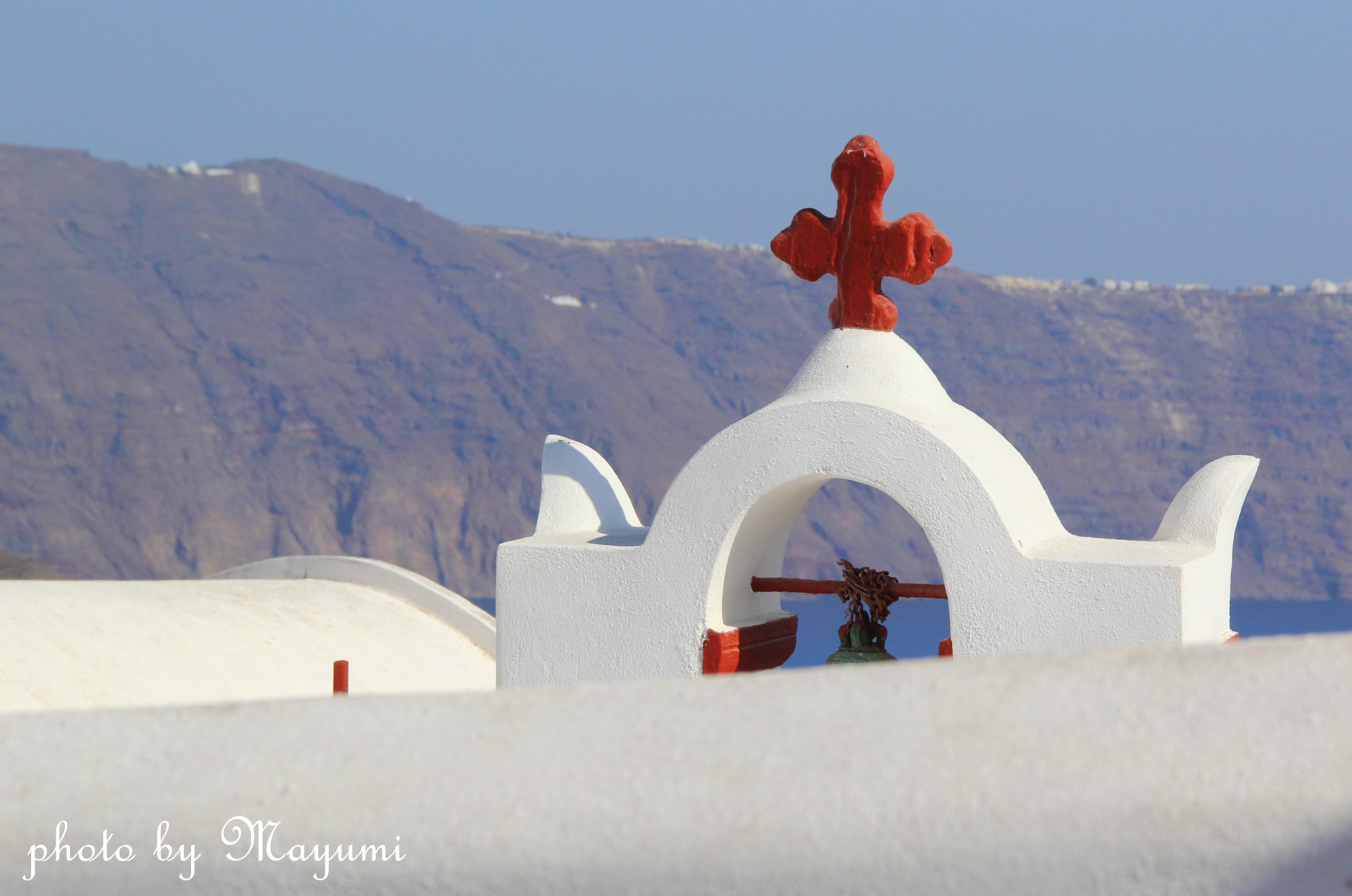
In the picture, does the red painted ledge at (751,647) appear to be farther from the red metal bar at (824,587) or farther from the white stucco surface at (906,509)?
the red metal bar at (824,587)

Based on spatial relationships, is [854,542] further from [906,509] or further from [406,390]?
[906,509]

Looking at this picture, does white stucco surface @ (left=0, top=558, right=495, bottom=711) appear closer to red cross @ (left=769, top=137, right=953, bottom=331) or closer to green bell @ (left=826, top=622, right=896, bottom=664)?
green bell @ (left=826, top=622, right=896, bottom=664)

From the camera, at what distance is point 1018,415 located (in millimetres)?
96562

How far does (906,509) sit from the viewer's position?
5660 mm

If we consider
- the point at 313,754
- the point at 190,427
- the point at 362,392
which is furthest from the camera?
the point at 362,392

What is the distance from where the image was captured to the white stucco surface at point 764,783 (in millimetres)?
2643

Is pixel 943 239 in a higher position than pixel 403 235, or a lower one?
lower

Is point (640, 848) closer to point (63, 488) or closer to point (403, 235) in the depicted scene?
point (63, 488)

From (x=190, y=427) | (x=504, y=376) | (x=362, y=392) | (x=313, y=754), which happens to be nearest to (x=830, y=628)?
(x=504, y=376)

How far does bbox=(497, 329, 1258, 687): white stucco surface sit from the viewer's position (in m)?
5.34

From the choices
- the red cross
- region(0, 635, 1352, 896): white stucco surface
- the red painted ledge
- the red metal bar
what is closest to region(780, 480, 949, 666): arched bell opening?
the red painted ledge

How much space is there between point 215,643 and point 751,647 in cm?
533

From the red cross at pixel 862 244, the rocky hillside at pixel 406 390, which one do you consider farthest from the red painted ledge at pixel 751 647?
the rocky hillside at pixel 406 390

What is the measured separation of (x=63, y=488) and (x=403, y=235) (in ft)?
124
